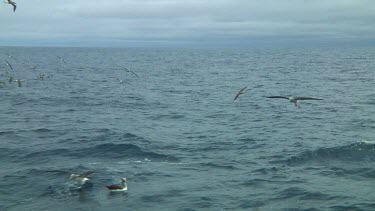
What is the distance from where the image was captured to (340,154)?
86.9 ft

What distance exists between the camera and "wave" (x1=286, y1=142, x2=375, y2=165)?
25.5 meters

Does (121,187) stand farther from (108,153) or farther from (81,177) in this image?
(108,153)

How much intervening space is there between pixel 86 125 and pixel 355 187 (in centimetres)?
2227

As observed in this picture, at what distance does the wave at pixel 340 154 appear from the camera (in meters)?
25.5

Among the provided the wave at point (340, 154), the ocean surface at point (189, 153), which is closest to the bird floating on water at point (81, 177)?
the ocean surface at point (189, 153)

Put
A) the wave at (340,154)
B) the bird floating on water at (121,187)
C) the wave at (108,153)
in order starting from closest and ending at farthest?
the bird floating on water at (121,187) → the wave at (340,154) → the wave at (108,153)

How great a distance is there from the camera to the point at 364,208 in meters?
18.5

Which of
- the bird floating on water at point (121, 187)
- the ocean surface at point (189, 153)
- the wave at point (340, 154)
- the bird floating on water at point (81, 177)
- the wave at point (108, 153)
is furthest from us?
the wave at point (108, 153)

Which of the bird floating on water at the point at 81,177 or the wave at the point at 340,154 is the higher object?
the bird floating on water at the point at 81,177

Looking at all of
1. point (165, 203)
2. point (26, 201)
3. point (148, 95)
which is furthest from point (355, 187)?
point (148, 95)

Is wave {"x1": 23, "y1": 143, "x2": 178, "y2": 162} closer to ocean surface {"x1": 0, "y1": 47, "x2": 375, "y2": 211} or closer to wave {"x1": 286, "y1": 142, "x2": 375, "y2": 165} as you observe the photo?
ocean surface {"x1": 0, "y1": 47, "x2": 375, "y2": 211}

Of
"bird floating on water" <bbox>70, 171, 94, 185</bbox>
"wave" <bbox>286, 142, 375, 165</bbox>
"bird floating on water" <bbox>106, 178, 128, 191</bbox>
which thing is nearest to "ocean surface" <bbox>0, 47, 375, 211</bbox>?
"wave" <bbox>286, 142, 375, 165</bbox>

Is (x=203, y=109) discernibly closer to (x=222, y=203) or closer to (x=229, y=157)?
(x=229, y=157)

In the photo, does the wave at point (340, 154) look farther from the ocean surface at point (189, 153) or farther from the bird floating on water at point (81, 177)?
the bird floating on water at point (81, 177)
